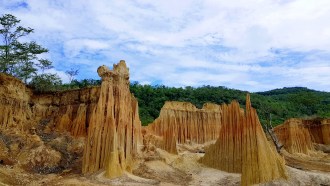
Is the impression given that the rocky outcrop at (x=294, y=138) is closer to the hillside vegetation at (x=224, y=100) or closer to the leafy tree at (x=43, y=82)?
the hillside vegetation at (x=224, y=100)

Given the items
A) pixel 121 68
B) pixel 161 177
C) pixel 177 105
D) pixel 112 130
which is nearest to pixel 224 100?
pixel 177 105

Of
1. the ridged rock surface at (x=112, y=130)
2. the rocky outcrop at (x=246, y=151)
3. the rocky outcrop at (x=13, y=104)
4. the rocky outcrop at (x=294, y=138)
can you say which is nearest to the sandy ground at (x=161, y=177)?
the rocky outcrop at (x=246, y=151)

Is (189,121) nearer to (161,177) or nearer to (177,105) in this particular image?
(177,105)

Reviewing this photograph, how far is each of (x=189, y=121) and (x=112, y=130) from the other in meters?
26.7

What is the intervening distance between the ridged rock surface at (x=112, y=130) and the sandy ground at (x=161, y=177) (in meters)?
0.94

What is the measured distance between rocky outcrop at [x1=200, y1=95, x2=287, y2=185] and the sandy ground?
27.2 inches

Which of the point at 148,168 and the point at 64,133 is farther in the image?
the point at 64,133

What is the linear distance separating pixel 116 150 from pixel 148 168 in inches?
153

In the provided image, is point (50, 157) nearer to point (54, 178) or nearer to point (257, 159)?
point (54, 178)

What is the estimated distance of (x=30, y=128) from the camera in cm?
3133

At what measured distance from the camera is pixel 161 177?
24781 millimetres

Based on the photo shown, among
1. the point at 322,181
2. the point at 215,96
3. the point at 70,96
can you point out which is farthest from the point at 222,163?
the point at 215,96

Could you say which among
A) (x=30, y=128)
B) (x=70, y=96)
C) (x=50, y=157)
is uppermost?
(x=70, y=96)

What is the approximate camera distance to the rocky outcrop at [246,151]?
2086cm
